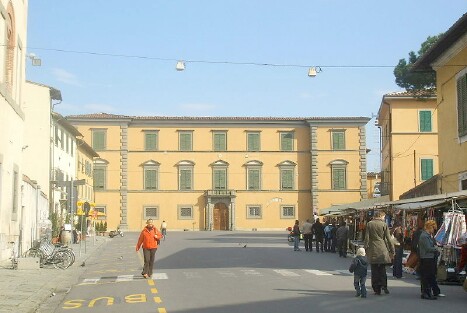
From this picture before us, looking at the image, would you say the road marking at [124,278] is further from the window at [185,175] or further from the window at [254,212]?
the window at [185,175]

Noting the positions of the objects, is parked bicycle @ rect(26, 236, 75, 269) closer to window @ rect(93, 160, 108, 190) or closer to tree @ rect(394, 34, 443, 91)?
tree @ rect(394, 34, 443, 91)

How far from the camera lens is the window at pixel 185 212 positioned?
7950 centimetres

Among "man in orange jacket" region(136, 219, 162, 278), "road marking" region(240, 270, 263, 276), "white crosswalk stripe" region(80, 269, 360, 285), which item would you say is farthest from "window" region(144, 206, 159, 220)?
"man in orange jacket" region(136, 219, 162, 278)

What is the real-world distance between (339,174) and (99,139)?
25915 millimetres

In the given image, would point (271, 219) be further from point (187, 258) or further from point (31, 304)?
point (31, 304)

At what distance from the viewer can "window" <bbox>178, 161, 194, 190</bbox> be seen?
80.1m

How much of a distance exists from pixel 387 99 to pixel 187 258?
27101mm

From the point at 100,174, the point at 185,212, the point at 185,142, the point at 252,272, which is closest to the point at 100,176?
the point at 100,174

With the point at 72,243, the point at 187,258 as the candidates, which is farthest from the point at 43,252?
the point at 72,243

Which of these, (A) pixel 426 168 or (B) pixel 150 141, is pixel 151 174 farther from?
(A) pixel 426 168

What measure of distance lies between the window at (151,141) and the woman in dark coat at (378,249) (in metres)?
66.6

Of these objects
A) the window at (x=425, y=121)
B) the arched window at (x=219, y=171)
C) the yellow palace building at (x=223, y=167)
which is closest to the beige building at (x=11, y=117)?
the window at (x=425, y=121)

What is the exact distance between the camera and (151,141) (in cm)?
8094

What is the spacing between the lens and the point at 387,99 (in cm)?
5247
